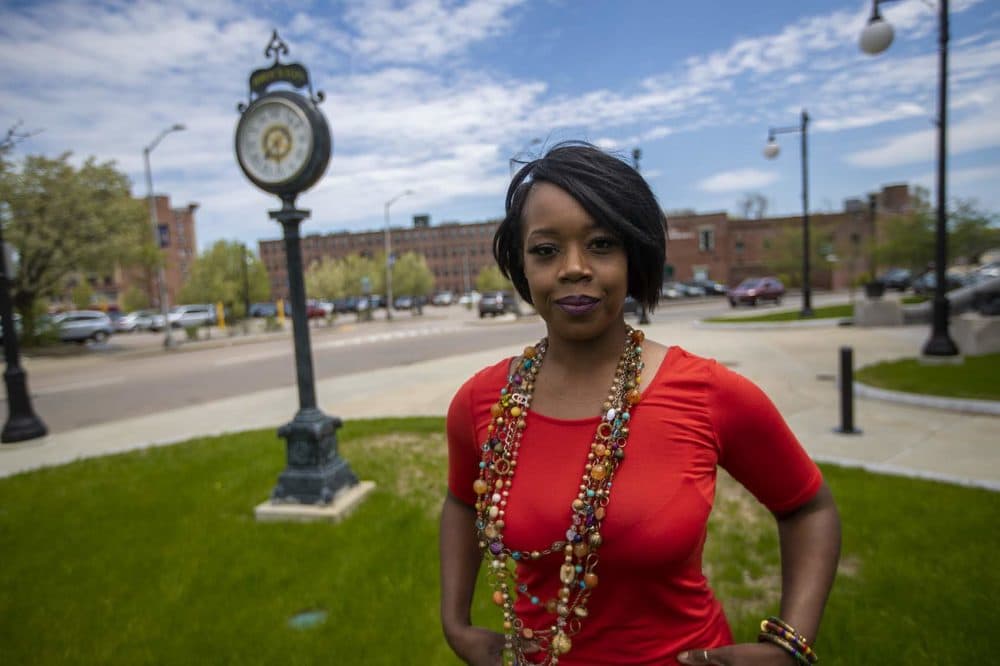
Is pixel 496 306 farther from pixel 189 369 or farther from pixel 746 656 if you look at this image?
pixel 746 656

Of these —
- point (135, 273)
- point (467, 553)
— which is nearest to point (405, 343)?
point (467, 553)

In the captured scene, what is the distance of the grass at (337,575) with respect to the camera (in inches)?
135

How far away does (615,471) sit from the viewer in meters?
1.42

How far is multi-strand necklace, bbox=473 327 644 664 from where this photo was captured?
139 cm

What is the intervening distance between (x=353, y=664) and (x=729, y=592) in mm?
2242

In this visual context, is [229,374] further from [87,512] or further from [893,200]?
[893,200]

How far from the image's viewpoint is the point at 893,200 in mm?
58781

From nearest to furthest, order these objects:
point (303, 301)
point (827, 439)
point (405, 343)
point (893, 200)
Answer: point (303, 301) → point (827, 439) → point (405, 343) → point (893, 200)

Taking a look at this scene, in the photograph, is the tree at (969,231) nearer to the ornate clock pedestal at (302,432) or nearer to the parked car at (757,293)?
the parked car at (757,293)

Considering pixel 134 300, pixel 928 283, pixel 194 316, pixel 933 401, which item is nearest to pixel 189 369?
pixel 933 401

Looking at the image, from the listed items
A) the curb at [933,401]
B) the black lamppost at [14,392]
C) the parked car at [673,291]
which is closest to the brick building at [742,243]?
the parked car at [673,291]

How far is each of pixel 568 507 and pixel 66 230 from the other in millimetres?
32458

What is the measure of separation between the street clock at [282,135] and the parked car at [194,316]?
4375cm

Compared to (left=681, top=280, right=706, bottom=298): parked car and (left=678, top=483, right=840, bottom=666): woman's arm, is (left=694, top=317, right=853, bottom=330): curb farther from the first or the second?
(left=681, top=280, right=706, bottom=298): parked car
